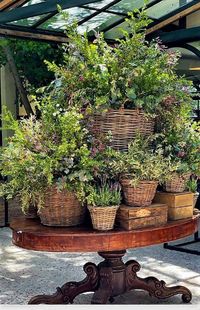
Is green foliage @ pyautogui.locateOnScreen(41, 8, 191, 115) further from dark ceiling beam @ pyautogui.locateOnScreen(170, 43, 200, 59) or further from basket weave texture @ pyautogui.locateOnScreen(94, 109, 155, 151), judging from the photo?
dark ceiling beam @ pyautogui.locateOnScreen(170, 43, 200, 59)

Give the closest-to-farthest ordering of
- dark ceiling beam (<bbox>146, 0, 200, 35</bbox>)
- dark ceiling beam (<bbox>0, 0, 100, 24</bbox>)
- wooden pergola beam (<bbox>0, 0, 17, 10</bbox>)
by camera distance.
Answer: dark ceiling beam (<bbox>0, 0, 100, 24</bbox>) < wooden pergola beam (<bbox>0, 0, 17, 10</bbox>) < dark ceiling beam (<bbox>146, 0, 200, 35</bbox>)

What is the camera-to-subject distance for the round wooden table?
110 inches

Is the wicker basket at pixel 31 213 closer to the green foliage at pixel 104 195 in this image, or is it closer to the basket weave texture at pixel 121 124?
the green foliage at pixel 104 195

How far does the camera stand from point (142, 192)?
2.94 m

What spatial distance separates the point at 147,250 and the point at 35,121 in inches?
107

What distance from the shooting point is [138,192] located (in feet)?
9.61

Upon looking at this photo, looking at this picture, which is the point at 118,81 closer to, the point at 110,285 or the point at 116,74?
the point at 116,74

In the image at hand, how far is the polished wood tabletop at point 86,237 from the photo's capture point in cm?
279

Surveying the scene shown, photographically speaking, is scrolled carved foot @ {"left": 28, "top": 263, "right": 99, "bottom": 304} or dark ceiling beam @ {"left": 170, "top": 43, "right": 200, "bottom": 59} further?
dark ceiling beam @ {"left": 170, "top": 43, "right": 200, "bottom": 59}

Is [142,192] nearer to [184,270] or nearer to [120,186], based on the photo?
[120,186]

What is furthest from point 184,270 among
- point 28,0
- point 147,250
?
point 28,0

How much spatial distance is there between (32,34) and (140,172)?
4630 mm

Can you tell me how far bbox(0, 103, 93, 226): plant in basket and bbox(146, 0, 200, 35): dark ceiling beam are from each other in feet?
17.8

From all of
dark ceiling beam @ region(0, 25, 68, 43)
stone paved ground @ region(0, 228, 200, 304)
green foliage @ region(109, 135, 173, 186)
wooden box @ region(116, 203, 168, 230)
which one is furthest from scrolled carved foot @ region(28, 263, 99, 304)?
dark ceiling beam @ region(0, 25, 68, 43)
